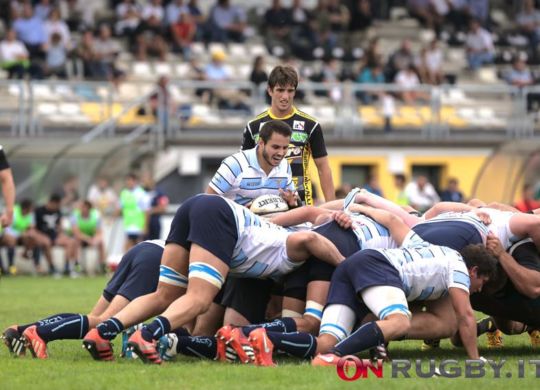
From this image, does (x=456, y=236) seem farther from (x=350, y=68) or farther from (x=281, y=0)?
(x=281, y=0)

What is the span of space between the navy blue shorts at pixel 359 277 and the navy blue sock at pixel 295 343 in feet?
1.26

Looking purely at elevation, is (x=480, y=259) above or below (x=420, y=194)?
above

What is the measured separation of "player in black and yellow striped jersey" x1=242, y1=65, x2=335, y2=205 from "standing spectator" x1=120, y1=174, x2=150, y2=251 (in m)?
12.1

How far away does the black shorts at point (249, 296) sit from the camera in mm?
10523

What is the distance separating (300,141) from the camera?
1265 cm

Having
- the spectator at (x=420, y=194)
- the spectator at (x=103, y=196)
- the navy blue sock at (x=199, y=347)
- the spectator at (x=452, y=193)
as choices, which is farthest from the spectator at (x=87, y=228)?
the navy blue sock at (x=199, y=347)

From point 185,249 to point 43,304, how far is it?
22.9 ft

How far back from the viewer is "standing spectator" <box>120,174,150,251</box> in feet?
81.5

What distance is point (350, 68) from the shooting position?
30547 millimetres

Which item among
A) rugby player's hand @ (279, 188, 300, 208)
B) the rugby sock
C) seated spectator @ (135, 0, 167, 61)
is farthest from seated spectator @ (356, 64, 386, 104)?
rugby player's hand @ (279, 188, 300, 208)

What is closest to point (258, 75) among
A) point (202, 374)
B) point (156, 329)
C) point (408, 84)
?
point (408, 84)

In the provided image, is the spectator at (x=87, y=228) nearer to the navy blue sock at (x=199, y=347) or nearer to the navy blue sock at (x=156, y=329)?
the navy blue sock at (x=199, y=347)

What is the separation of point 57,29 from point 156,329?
20159mm

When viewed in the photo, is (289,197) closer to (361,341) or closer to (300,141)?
(300,141)
